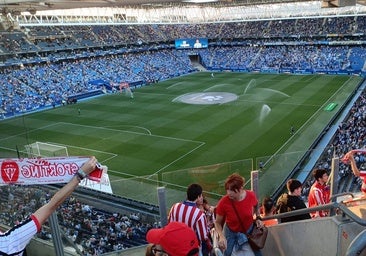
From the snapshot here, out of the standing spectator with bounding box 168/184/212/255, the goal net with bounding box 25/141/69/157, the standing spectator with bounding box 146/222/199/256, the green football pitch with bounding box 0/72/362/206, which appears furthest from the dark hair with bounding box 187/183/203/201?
Answer: the goal net with bounding box 25/141/69/157

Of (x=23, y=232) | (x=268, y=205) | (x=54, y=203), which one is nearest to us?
(x=23, y=232)

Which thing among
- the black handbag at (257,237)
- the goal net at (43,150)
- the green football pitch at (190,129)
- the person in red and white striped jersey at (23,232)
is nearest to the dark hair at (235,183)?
the black handbag at (257,237)

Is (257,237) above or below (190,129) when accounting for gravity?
above

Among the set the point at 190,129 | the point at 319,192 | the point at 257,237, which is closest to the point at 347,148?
the point at 190,129

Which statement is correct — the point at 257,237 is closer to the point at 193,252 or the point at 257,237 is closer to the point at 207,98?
the point at 193,252

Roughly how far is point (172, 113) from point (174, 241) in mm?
29553

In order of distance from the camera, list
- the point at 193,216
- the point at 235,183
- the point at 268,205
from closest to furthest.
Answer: the point at 193,216, the point at 235,183, the point at 268,205

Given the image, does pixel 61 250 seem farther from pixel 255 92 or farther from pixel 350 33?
pixel 350 33

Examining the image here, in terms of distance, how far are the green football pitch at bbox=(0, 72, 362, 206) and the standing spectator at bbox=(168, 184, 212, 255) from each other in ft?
15.7

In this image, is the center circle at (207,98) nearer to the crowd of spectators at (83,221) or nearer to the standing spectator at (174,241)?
the crowd of spectators at (83,221)

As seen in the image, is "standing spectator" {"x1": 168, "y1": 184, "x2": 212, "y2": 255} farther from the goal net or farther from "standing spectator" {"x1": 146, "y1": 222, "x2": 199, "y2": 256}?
the goal net

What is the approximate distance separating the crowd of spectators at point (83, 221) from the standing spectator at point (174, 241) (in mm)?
2667

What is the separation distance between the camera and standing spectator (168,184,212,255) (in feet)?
12.9

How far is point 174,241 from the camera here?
7.89ft
